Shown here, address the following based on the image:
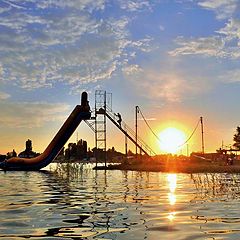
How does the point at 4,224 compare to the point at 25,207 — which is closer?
the point at 4,224

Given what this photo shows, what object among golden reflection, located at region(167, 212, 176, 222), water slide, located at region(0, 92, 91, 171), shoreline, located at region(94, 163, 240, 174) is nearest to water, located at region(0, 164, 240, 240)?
golden reflection, located at region(167, 212, 176, 222)

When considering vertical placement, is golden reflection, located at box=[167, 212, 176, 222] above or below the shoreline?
below

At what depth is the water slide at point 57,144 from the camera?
6362 cm

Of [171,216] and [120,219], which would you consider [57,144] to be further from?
[120,219]

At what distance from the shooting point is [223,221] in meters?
13.5

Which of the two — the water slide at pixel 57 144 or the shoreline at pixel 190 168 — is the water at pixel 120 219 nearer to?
the shoreline at pixel 190 168

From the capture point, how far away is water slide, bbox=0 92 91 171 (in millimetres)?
63625

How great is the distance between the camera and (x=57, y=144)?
64312 mm

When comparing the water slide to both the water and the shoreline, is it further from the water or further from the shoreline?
the water

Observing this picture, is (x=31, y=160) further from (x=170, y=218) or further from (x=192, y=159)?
(x=170, y=218)

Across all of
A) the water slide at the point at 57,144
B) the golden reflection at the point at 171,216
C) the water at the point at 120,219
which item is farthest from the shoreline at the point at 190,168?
the golden reflection at the point at 171,216

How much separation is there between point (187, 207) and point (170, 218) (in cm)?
336

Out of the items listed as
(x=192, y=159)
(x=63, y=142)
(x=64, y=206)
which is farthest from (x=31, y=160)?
(x=64, y=206)

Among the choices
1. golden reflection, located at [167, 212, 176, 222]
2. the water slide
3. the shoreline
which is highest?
the water slide
